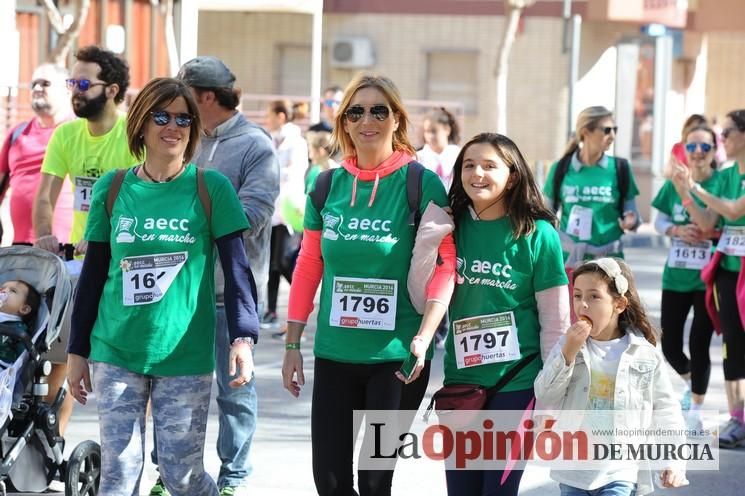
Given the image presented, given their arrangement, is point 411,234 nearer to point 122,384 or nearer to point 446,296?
point 446,296

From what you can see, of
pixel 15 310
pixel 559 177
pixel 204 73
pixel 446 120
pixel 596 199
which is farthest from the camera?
pixel 446 120

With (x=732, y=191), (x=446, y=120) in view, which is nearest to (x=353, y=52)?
(x=446, y=120)

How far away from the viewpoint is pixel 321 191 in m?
5.73

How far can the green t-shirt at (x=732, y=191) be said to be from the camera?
8.94m

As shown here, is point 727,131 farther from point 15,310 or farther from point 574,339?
point 15,310

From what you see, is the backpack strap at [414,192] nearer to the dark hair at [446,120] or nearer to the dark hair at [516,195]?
the dark hair at [516,195]

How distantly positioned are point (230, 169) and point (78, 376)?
1.60 m

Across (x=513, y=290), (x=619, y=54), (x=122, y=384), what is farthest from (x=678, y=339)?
(x=619, y=54)

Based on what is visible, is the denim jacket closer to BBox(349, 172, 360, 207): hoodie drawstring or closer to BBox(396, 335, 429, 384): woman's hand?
BBox(396, 335, 429, 384): woman's hand

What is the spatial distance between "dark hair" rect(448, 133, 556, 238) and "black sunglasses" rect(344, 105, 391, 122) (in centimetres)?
32

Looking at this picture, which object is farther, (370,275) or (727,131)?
(727,131)

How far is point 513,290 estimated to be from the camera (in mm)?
5508

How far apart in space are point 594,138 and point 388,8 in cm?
2364

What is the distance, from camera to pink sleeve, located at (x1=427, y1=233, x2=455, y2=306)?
5.43 m
